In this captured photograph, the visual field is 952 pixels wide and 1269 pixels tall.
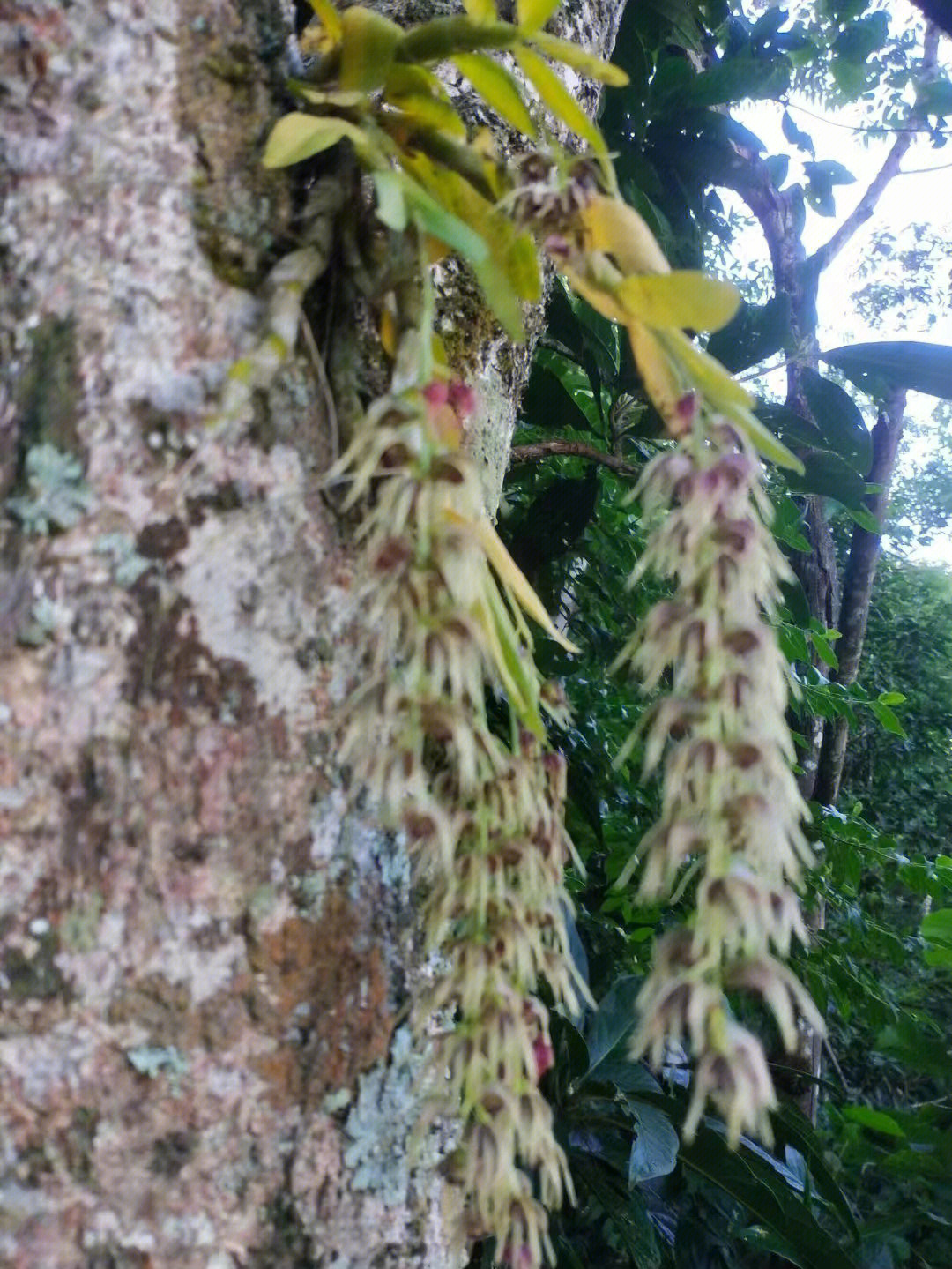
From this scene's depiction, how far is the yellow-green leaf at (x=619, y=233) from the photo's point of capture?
47 centimetres

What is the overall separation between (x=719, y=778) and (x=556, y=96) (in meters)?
0.36

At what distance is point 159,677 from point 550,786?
21 cm

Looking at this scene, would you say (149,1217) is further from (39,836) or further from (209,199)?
(209,199)

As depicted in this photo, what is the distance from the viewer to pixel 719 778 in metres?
0.39

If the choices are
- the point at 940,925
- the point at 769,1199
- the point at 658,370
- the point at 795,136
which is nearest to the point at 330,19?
the point at 658,370

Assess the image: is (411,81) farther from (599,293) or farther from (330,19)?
(599,293)

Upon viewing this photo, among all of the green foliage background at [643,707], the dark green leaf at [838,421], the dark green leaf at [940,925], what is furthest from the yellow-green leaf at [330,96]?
the dark green leaf at [940,925]

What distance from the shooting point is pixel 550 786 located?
525 mm

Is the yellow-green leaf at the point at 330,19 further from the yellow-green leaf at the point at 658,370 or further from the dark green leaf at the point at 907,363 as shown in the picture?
the dark green leaf at the point at 907,363

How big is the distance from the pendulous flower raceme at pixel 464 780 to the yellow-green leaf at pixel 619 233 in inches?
3.8

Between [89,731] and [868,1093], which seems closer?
[89,731]

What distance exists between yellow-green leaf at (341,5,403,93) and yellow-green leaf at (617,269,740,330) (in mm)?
172

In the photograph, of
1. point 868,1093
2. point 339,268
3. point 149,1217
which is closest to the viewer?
point 149,1217

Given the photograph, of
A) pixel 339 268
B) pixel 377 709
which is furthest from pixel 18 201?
pixel 377 709
